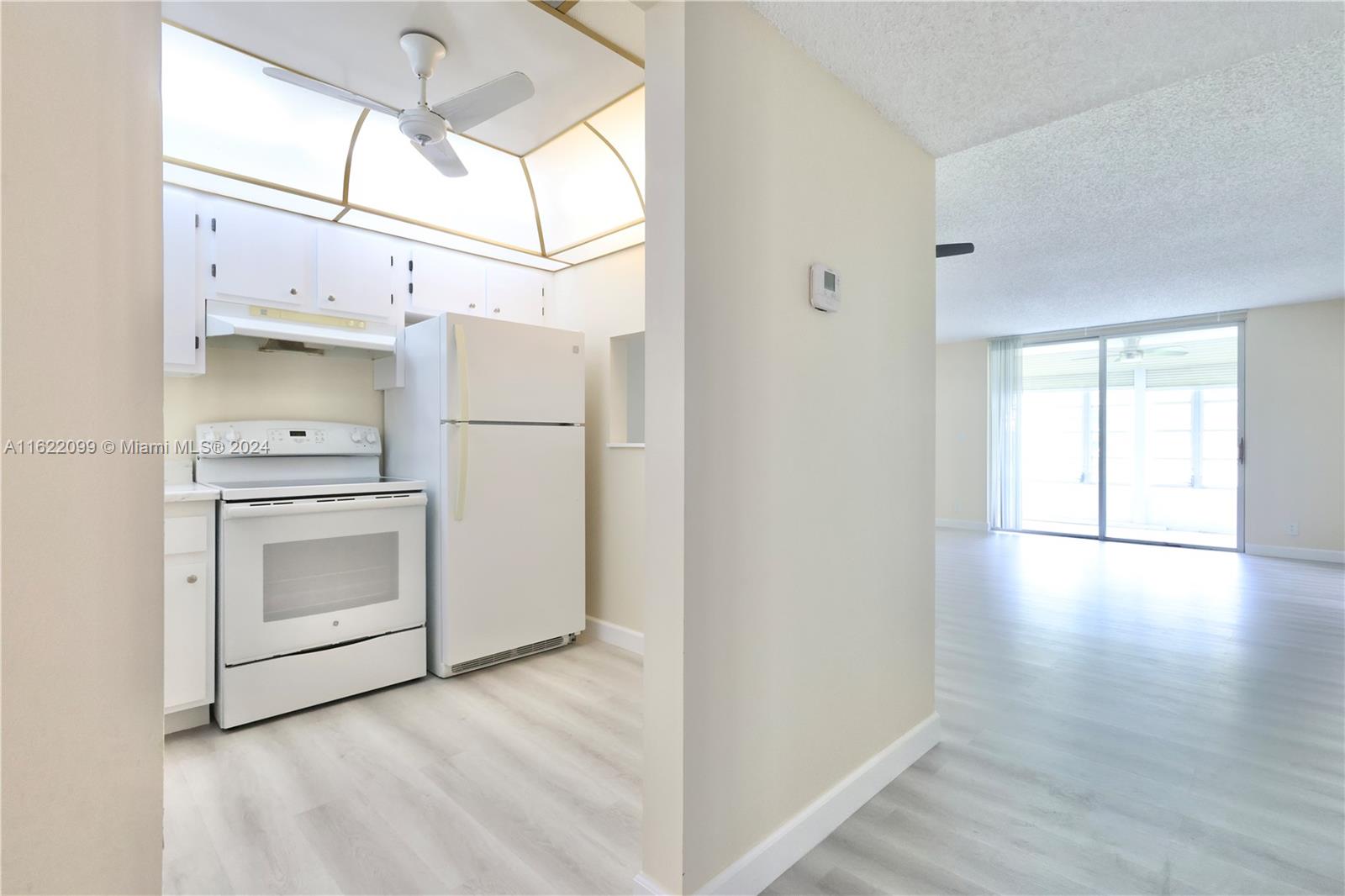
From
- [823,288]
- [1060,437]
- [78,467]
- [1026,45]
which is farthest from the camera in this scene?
[1060,437]

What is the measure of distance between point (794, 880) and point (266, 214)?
3458 millimetres

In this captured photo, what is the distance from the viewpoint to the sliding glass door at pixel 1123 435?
6633mm

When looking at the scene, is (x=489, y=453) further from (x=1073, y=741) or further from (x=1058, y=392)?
(x=1058, y=392)

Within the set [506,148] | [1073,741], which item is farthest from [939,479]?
[506,148]

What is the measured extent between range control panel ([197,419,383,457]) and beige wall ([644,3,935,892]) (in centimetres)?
253

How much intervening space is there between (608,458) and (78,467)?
324cm

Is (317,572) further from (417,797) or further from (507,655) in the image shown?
(417,797)

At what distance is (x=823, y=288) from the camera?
1.80 meters

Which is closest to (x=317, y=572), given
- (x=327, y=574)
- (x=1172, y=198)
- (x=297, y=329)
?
(x=327, y=574)

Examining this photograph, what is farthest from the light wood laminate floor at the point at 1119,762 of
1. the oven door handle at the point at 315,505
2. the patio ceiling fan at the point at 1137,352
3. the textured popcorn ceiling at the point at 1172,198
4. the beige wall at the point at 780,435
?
the patio ceiling fan at the point at 1137,352

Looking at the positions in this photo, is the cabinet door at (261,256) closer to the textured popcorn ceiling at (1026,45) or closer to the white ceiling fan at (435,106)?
the white ceiling fan at (435,106)

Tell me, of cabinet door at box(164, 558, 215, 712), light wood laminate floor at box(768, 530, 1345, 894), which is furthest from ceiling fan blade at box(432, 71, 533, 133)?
light wood laminate floor at box(768, 530, 1345, 894)

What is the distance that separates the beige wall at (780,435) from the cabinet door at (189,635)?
204 cm

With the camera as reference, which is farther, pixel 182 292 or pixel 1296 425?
pixel 1296 425
